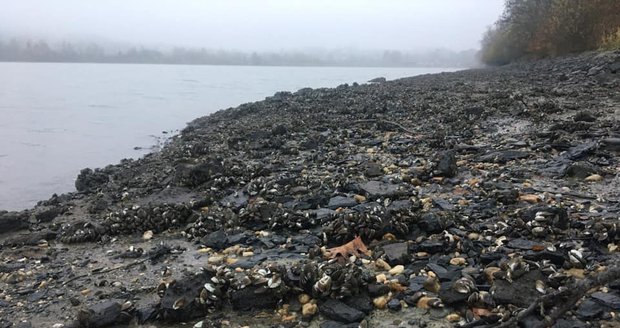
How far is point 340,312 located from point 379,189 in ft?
11.9

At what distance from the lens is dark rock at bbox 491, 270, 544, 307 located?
3.98 m

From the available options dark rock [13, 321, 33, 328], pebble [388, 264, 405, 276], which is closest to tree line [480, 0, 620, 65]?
pebble [388, 264, 405, 276]

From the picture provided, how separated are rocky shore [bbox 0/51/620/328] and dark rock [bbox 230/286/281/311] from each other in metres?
0.01

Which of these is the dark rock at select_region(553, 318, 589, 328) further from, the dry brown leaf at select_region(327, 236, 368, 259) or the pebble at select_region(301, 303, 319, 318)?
the dry brown leaf at select_region(327, 236, 368, 259)

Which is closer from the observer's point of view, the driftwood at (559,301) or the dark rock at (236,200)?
the driftwood at (559,301)

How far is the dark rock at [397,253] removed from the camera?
516 cm

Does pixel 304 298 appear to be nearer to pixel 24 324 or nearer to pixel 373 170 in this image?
pixel 24 324

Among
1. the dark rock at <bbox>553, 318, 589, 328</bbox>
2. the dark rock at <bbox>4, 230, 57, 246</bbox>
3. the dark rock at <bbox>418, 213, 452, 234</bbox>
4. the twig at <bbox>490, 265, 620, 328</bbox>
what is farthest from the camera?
the dark rock at <bbox>4, 230, 57, 246</bbox>

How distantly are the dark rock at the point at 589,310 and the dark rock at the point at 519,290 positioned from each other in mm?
343

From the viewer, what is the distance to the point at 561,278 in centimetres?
419

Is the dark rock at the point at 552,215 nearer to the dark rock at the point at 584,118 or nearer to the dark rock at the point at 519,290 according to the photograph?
the dark rock at the point at 519,290

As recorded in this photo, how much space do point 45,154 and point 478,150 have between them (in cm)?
1952

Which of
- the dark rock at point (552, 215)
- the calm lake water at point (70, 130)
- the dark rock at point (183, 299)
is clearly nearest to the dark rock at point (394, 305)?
the dark rock at point (183, 299)

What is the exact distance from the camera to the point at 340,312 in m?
4.34
